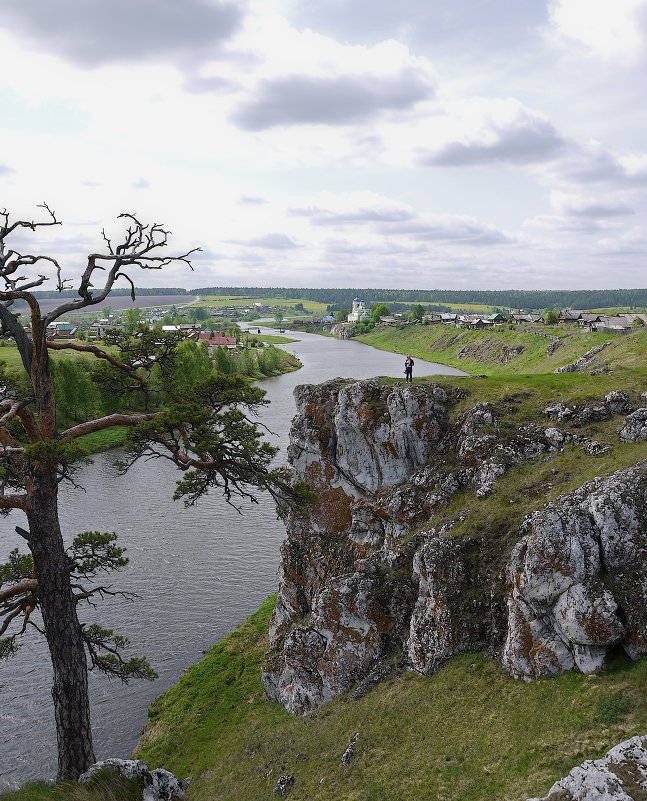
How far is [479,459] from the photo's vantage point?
24984 millimetres

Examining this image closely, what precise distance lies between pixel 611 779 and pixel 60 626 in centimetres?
1434

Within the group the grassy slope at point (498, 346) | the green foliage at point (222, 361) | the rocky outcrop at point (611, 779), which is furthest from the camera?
the green foliage at point (222, 361)

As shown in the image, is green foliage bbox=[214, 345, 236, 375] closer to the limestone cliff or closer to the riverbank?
the limestone cliff

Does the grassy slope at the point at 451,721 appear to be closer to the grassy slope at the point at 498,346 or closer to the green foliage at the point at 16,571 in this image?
the green foliage at the point at 16,571

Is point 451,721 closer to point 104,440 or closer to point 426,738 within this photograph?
point 426,738

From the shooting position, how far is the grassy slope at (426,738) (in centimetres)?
1452

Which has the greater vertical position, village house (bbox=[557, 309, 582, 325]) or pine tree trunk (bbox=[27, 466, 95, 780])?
village house (bbox=[557, 309, 582, 325])

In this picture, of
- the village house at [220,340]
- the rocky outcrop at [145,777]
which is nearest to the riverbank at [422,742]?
the rocky outcrop at [145,777]

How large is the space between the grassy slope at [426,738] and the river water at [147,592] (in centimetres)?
437

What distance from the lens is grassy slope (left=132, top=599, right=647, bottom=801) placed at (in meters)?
14.5

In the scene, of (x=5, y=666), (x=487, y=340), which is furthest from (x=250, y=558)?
(x=487, y=340)

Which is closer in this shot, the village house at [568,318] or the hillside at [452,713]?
the hillside at [452,713]

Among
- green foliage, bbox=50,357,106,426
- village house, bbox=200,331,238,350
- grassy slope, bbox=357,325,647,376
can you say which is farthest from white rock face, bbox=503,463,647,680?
village house, bbox=200,331,238,350

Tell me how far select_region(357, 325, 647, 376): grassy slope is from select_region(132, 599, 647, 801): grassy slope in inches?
1588
